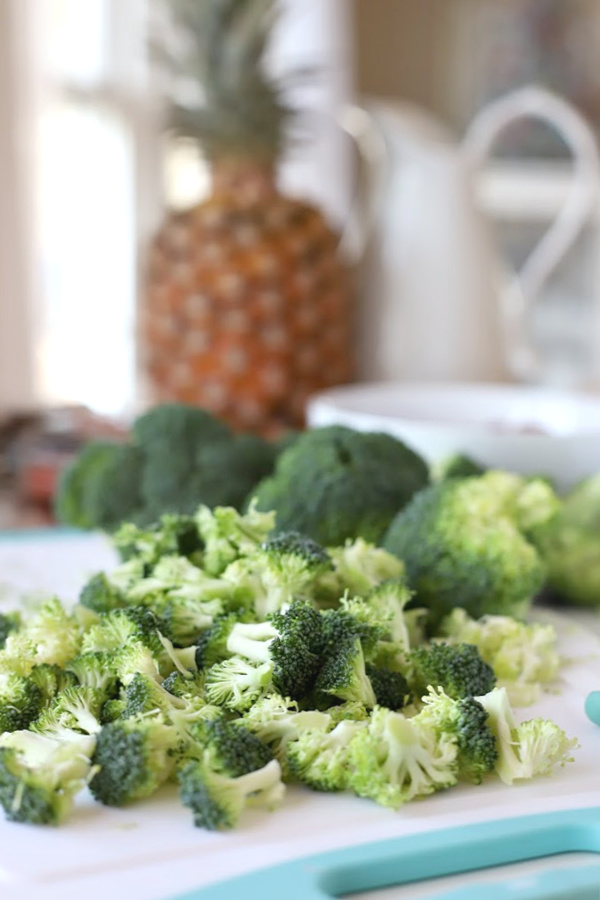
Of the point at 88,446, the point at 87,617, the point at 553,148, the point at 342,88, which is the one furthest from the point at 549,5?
the point at 87,617

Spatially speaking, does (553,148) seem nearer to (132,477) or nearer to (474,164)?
(474,164)

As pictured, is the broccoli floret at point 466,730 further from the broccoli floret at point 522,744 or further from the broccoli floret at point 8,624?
the broccoli floret at point 8,624

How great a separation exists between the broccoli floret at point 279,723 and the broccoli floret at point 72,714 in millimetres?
82

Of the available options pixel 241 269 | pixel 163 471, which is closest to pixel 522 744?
pixel 163 471

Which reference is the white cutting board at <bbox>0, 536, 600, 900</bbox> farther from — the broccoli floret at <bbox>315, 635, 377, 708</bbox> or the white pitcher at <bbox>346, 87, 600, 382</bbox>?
the white pitcher at <bbox>346, 87, 600, 382</bbox>

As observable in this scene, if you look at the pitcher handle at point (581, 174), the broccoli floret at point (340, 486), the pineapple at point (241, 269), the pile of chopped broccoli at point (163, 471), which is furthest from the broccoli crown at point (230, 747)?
the pitcher handle at point (581, 174)

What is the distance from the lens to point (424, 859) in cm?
54

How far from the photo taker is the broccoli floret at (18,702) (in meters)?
0.62

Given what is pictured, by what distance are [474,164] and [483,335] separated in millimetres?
256

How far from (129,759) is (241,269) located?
3.62ft

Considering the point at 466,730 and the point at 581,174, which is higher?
the point at 581,174

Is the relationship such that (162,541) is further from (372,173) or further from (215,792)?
(372,173)

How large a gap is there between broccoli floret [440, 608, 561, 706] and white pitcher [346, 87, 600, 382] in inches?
33.2

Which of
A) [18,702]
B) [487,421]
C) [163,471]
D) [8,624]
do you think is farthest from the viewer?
[487,421]
